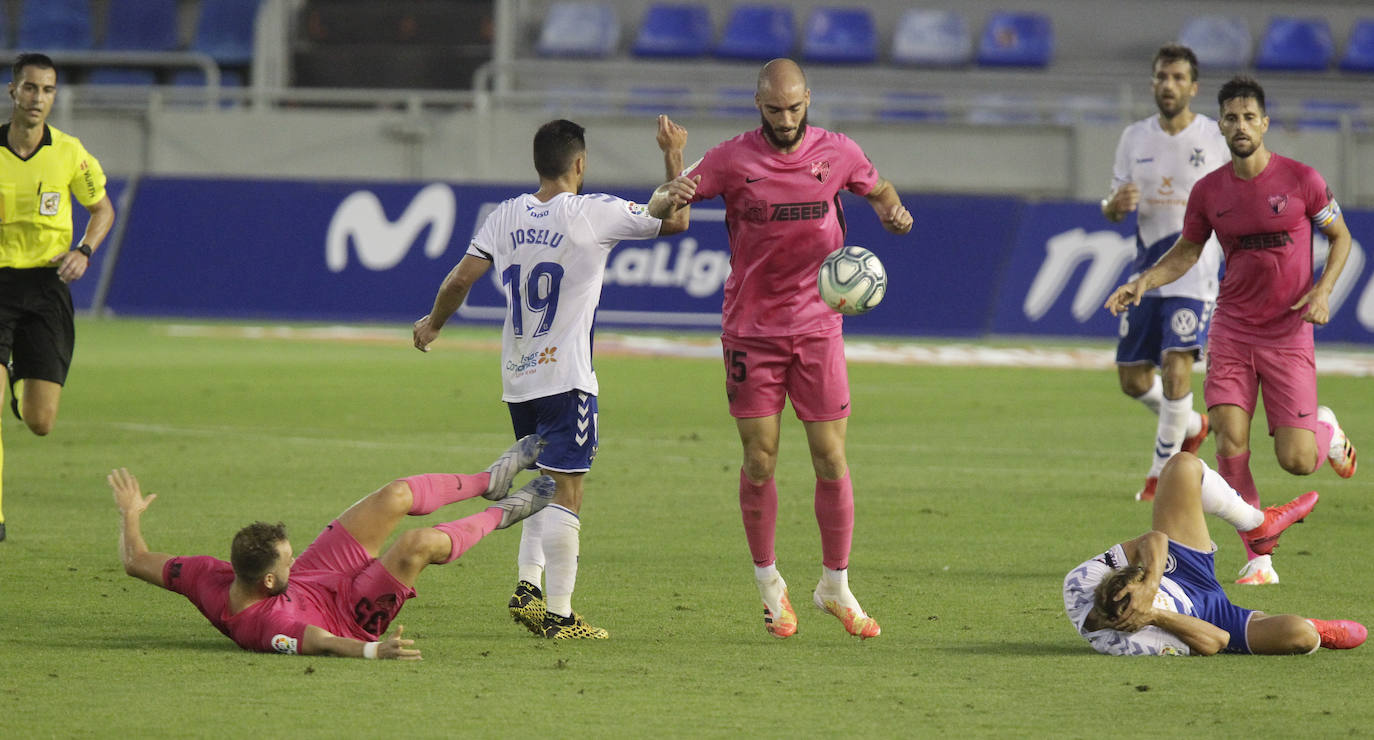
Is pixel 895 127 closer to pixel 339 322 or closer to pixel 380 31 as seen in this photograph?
pixel 339 322

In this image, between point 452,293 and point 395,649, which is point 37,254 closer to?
point 452,293

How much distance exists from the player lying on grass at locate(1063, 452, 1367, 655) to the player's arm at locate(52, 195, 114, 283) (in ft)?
17.7

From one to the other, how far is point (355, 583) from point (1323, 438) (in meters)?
4.65

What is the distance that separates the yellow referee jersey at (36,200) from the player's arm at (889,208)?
446 centimetres

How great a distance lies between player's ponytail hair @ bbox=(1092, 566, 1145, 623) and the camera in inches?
238

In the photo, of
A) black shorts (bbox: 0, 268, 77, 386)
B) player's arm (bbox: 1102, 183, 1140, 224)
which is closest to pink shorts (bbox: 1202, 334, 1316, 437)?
player's arm (bbox: 1102, 183, 1140, 224)

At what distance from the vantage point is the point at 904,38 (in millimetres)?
30203

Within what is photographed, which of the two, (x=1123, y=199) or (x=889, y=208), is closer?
(x=889, y=208)

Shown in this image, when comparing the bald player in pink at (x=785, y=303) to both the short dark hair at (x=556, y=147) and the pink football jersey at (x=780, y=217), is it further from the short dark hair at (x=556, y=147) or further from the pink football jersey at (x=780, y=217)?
the short dark hair at (x=556, y=147)

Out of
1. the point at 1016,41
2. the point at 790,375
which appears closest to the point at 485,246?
the point at 790,375

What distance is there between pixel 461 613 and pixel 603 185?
16.6 m

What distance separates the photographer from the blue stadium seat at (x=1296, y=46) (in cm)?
2992

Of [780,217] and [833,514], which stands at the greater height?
[780,217]

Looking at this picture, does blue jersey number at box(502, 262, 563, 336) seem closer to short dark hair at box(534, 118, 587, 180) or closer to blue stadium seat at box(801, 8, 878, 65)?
short dark hair at box(534, 118, 587, 180)
